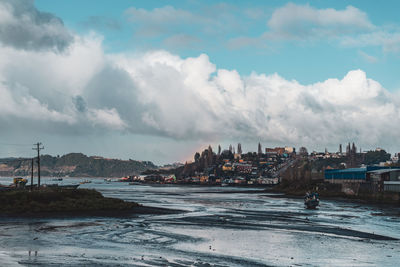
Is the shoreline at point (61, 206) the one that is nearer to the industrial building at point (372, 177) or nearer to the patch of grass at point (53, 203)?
the patch of grass at point (53, 203)

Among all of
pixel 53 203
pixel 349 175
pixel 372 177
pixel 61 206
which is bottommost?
pixel 61 206

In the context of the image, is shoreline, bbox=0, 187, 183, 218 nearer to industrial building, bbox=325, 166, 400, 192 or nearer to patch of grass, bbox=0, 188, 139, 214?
patch of grass, bbox=0, 188, 139, 214

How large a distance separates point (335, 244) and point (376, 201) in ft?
249

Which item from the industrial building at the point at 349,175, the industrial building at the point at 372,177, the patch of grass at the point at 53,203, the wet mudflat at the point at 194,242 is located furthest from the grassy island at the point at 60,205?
the industrial building at the point at 349,175

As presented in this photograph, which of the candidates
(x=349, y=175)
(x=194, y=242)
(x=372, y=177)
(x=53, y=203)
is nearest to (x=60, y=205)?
(x=53, y=203)

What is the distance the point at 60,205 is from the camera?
225 feet

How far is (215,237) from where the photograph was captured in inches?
1740

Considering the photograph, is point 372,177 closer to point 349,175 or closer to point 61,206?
point 349,175

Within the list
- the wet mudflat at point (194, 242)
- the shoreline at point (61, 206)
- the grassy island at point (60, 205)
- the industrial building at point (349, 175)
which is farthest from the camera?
the industrial building at point (349, 175)

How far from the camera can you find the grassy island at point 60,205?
64750 millimetres

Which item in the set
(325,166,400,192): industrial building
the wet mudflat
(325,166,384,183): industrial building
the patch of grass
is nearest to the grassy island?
the patch of grass

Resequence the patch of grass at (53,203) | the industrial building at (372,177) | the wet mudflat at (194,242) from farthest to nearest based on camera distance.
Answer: the industrial building at (372,177)
the patch of grass at (53,203)
the wet mudflat at (194,242)


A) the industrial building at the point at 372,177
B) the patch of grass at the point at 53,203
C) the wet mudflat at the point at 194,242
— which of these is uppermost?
the industrial building at the point at 372,177

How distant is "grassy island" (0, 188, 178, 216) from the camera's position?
6475 centimetres
